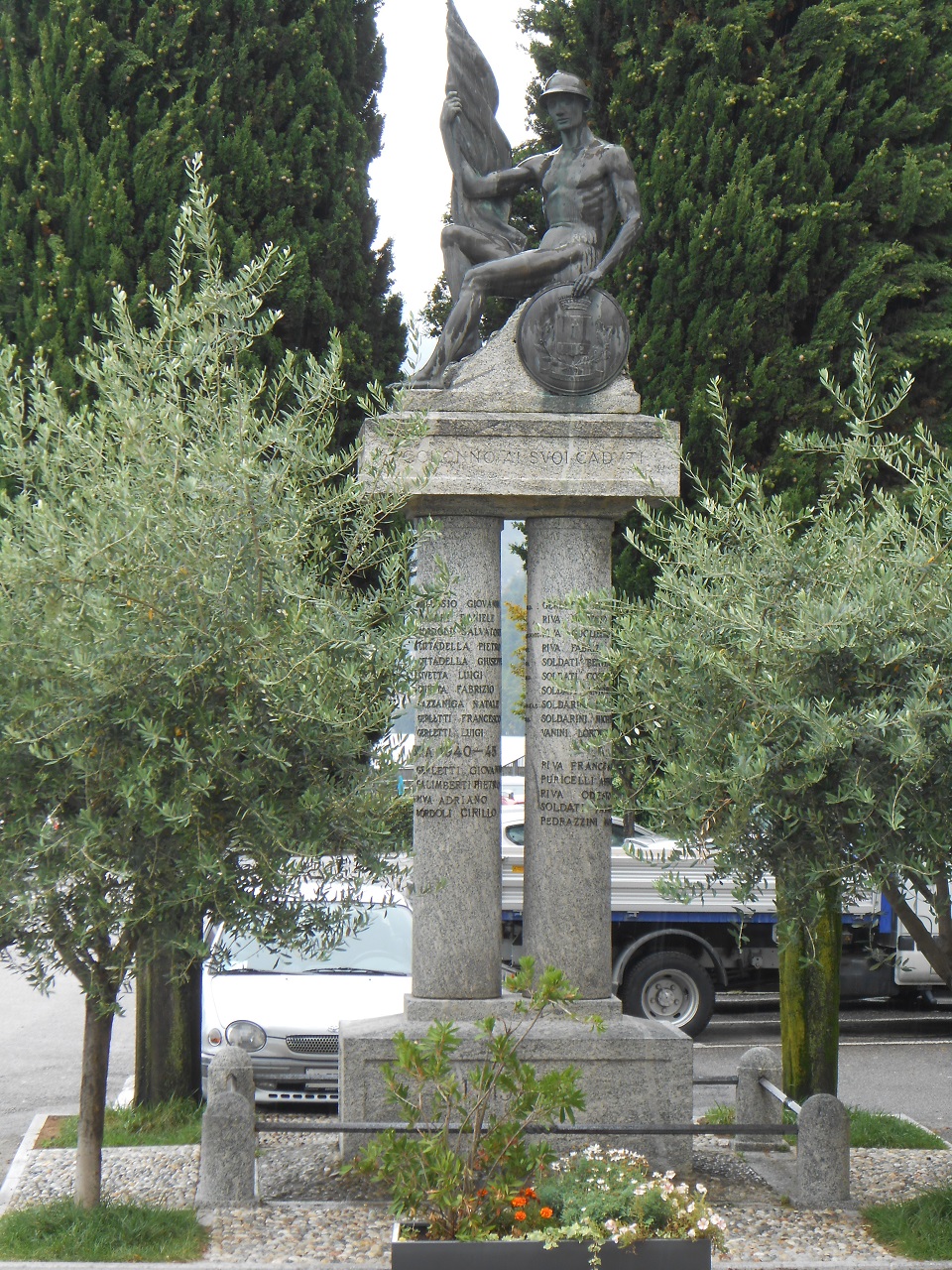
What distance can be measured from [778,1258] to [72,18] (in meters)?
11.0

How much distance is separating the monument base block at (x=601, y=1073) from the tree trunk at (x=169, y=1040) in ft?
6.76

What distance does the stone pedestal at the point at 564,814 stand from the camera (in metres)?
7.67

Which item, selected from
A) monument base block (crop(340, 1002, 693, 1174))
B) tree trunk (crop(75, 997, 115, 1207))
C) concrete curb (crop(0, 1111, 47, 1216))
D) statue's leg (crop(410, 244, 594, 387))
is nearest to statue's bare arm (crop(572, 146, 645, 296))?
statue's leg (crop(410, 244, 594, 387))

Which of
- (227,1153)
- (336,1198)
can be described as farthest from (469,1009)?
(227,1153)

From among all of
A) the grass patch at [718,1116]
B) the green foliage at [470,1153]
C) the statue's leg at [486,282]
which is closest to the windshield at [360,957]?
the grass patch at [718,1116]

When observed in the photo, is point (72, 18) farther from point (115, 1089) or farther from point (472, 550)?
point (115, 1089)

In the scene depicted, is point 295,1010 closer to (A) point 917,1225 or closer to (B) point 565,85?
(A) point 917,1225

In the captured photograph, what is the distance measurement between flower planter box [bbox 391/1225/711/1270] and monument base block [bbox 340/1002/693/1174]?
2397mm

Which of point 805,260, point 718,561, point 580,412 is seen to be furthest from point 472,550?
point 805,260

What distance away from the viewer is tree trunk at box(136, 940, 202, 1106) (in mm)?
9039

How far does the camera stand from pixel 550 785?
7730mm

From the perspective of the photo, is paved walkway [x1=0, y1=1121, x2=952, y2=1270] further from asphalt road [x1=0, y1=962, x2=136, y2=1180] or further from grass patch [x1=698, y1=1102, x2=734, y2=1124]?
asphalt road [x1=0, y1=962, x2=136, y2=1180]

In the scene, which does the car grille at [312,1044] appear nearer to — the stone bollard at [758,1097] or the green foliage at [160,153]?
the stone bollard at [758,1097]

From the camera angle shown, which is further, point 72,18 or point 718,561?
point 72,18
